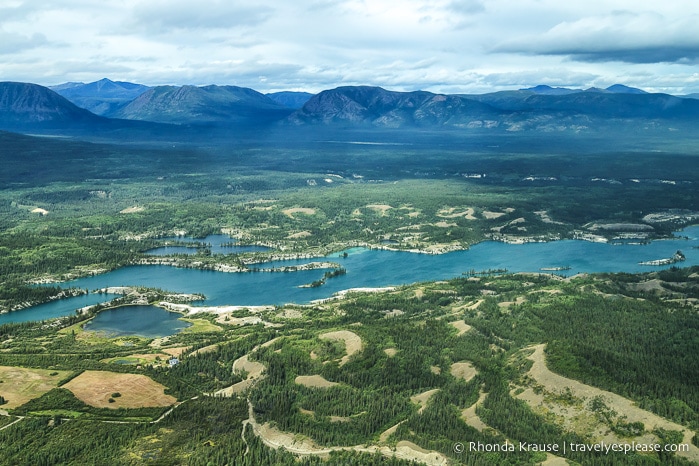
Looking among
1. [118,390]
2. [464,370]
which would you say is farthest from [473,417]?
[118,390]

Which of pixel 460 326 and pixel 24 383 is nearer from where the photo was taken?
pixel 24 383

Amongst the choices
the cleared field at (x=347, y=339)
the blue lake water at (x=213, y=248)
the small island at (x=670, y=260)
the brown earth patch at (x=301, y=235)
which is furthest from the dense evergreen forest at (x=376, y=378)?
the brown earth patch at (x=301, y=235)

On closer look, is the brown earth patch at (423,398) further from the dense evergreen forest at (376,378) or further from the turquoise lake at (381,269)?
the turquoise lake at (381,269)

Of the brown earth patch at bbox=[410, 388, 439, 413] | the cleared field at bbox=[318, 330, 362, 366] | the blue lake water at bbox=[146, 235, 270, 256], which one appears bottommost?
the blue lake water at bbox=[146, 235, 270, 256]

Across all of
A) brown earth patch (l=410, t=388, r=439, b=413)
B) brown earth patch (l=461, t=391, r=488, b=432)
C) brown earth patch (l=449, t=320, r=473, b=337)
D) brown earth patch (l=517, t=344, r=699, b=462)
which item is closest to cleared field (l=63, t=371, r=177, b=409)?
brown earth patch (l=410, t=388, r=439, b=413)

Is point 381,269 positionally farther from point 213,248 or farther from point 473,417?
point 473,417

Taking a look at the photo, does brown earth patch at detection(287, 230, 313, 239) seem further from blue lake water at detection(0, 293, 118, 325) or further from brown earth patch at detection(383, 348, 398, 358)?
brown earth patch at detection(383, 348, 398, 358)

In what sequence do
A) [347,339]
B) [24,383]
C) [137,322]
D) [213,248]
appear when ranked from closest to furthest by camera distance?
1. [24,383]
2. [347,339]
3. [137,322]
4. [213,248]

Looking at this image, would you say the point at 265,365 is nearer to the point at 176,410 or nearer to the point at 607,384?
the point at 176,410
